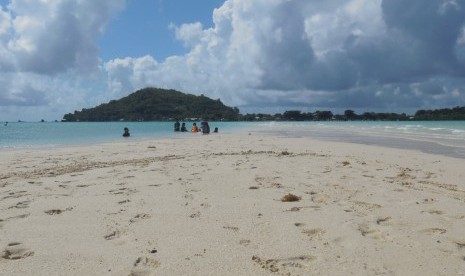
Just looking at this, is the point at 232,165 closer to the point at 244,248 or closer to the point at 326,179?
the point at 326,179

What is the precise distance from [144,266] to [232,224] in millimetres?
1688

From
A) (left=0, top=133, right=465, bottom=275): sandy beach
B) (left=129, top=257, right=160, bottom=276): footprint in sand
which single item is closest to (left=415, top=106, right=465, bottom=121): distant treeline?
(left=0, top=133, right=465, bottom=275): sandy beach

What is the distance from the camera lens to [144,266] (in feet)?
13.2

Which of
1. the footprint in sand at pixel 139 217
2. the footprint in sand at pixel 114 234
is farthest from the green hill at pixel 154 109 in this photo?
the footprint in sand at pixel 114 234

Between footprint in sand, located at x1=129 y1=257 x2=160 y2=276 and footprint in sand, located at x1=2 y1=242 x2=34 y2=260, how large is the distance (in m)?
1.31

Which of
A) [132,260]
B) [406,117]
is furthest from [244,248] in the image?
[406,117]

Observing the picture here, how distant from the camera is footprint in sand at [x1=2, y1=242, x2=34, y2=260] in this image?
4258 mm

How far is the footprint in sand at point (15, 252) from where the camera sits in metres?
4.26

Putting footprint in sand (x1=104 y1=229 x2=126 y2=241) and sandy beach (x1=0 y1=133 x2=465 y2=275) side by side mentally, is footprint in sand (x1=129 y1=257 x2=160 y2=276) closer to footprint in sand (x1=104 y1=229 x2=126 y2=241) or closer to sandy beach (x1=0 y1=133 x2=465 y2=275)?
sandy beach (x1=0 y1=133 x2=465 y2=275)

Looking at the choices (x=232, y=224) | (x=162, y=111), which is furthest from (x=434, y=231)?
(x=162, y=111)

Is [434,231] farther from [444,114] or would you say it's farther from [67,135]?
[444,114]

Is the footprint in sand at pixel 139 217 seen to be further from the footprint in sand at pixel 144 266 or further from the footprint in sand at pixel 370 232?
the footprint in sand at pixel 370 232

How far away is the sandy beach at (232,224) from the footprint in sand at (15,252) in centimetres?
1

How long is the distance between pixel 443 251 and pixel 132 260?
3.51 meters
